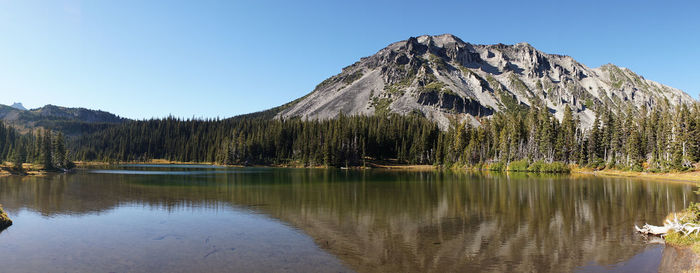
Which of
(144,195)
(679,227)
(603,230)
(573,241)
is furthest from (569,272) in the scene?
(144,195)

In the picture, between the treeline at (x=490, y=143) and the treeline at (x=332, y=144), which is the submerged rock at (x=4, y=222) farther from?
the treeline at (x=332, y=144)

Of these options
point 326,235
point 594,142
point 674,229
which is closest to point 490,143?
point 594,142

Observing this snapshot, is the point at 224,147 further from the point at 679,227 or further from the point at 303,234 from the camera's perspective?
the point at 679,227

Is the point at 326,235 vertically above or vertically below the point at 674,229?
below

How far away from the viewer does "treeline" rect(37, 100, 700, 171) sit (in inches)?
3469

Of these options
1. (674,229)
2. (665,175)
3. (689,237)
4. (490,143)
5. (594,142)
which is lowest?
(665,175)

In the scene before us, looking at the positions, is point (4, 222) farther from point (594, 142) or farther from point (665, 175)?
point (594, 142)

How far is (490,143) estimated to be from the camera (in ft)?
428

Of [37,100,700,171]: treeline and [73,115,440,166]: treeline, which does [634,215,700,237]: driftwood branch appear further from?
[73,115,440,166]: treeline

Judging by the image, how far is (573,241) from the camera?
20.6 metres

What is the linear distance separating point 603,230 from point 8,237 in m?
36.3

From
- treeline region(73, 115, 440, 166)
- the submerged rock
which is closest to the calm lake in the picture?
the submerged rock

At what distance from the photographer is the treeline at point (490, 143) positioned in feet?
289

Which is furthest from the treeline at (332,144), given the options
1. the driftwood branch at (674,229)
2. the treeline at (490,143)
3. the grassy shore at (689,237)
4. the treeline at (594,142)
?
the grassy shore at (689,237)
